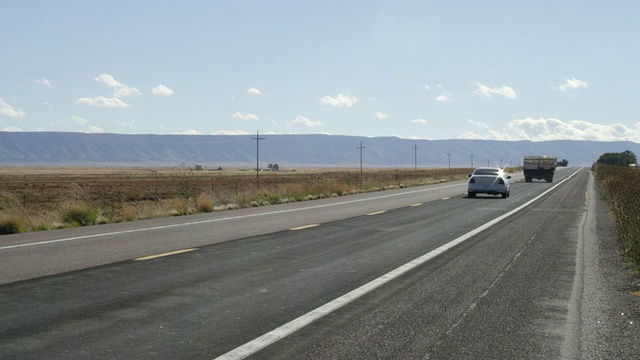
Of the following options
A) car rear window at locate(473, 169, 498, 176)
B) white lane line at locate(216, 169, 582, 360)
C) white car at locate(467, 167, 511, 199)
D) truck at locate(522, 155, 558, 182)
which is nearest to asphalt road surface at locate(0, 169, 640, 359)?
white lane line at locate(216, 169, 582, 360)

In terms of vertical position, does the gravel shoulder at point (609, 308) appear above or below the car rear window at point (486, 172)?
below

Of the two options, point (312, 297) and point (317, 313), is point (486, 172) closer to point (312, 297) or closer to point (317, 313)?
point (312, 297)

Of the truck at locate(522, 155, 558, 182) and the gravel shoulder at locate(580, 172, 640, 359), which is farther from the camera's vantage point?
the truck at locate(522, 155, 558, 182)

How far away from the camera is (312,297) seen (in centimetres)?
841

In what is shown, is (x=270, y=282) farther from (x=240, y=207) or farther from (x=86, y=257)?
(x=240, y=207)

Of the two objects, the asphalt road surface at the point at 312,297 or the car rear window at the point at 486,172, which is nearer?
the asphalt road surface at the point at 312,297

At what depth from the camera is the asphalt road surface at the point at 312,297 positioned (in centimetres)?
620

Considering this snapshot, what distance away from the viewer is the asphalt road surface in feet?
20.4

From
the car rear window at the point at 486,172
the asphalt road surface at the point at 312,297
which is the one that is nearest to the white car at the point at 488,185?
the car rear window at the point at 486,172

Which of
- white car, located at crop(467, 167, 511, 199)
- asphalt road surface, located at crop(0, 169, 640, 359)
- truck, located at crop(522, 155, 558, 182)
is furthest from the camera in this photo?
truck, located at crop(522, 155, 558, 182)

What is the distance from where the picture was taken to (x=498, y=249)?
1357 cm

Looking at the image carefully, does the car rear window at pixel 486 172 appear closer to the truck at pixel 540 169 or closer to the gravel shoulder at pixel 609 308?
the gravel shoulder at pixel 609 308

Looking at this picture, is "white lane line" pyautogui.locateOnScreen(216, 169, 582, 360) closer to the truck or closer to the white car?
the white car

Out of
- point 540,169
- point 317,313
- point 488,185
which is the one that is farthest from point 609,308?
point 540,169
